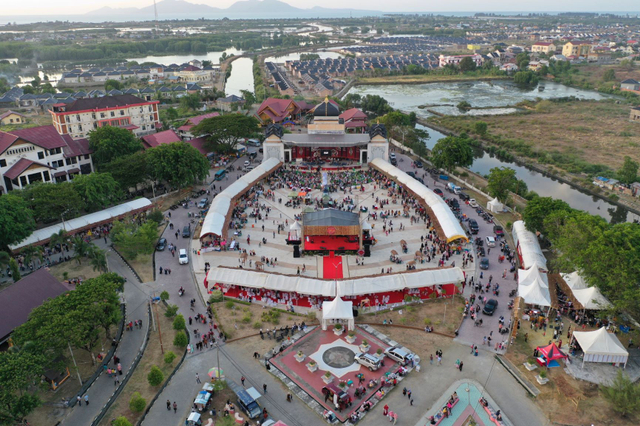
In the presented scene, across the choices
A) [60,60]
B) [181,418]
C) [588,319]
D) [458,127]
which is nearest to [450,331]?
[588,319]

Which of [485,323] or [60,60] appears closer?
[485,323]

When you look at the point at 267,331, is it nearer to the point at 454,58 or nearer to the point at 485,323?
the point at 485,323

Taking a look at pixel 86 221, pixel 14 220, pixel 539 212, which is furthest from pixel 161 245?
pixel 539 212

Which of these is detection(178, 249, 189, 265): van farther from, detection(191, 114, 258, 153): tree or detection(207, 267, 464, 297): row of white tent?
detection(191, 114, 258, 153): tree

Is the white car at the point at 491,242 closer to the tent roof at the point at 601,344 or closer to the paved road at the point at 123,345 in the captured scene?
the tent roof at the point at 601,344

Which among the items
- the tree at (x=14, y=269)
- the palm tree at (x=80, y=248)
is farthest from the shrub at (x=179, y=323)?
the tree at (x=14, y=269)

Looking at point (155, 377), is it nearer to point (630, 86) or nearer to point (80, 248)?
point (80, 248)
